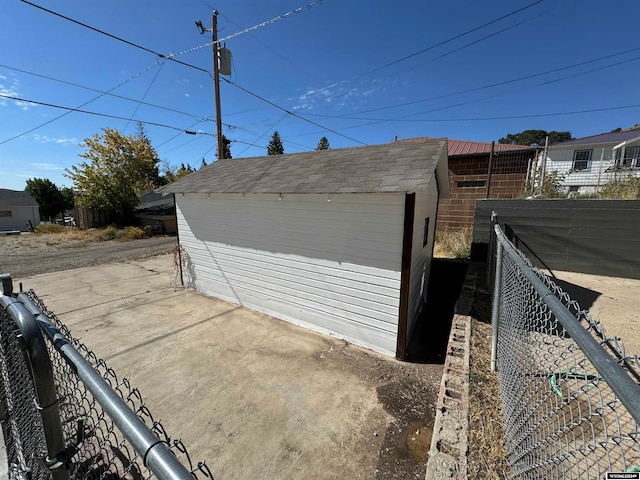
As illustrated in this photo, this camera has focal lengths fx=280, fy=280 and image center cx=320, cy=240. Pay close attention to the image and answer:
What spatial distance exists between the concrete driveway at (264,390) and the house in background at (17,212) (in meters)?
32.5

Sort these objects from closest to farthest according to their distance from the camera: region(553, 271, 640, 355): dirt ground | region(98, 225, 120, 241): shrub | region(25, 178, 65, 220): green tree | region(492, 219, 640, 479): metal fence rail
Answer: region(492, 219, 640, 479): metal fence rail, region(553, 271, 640, 355): dirt ground, region(98, 225, 120, 241): shrub, region(25, 178, 65, 220): green tree

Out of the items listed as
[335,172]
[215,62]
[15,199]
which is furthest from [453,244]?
[15,199]

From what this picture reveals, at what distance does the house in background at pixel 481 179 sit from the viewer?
10.5 m

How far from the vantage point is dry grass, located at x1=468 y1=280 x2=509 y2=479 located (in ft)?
6.31

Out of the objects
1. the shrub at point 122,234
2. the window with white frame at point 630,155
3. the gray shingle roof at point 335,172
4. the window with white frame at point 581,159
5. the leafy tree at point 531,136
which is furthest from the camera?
the leafy tree at point 531,136

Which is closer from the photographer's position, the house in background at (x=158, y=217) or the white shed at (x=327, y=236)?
the white shed at (x=327, y=236)

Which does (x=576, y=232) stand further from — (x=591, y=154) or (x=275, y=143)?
(x=275, y=143)

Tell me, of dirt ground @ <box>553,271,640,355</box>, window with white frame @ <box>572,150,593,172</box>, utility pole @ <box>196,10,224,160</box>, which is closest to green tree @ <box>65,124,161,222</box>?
utility pole @ <box>196,10,224,160</box>

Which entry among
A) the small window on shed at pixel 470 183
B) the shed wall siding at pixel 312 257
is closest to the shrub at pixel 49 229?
the shed wall siding at pixel 312 257

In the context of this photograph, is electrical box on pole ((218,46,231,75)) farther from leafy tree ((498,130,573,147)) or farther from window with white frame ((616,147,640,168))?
leafy tree ((498,130,573,147))

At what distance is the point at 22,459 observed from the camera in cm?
179

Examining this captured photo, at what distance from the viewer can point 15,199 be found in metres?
28.5

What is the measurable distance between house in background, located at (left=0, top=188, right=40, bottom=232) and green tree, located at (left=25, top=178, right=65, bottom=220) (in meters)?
2.77

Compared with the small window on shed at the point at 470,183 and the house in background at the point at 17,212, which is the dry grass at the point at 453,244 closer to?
the small window on shed at the point at 470,183
